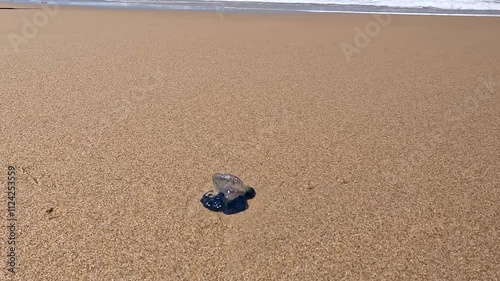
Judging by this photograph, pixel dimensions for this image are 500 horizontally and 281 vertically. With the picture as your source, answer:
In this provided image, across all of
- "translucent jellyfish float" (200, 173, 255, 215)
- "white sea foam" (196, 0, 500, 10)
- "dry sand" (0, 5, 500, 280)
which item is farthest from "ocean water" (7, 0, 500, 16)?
"translucent jellyfish float" (200, 173, 255, 215)

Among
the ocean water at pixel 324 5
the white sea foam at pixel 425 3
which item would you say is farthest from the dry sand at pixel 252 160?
the white sea foam at pixel 425 3

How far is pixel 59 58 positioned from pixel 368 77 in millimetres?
2462

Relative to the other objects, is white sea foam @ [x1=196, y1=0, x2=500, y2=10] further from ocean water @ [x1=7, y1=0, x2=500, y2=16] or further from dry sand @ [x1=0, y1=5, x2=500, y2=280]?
dry sand @ [x1=0, y1=5, x2=500, y2=280]

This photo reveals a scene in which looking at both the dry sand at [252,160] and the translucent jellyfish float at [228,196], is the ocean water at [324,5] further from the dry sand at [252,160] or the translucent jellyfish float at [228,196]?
the translucent jellyfish float at [228,196]

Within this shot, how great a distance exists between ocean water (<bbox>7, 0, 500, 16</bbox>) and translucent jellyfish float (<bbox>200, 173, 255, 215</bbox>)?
18.7ft

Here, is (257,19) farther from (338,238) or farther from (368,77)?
(338,238)

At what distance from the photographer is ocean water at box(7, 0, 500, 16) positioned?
7945 millimetres

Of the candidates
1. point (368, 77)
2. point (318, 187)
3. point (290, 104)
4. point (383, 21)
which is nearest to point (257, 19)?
point (383, 21)

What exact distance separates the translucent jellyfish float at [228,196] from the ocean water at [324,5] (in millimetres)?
5709

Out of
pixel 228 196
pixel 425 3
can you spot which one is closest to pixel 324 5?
pixel 425 3

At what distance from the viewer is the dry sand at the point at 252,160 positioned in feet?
6.33

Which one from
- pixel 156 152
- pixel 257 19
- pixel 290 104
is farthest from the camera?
pixel 257 19

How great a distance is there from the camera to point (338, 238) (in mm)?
2051

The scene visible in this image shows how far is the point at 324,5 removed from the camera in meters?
8.56
